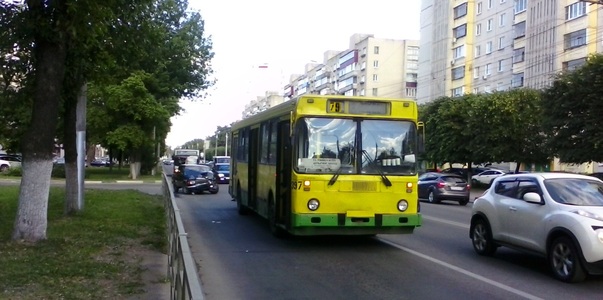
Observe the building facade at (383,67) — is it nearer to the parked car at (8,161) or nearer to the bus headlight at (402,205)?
the parked car at (8,161)

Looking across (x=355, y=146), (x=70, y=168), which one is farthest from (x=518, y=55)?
(x=355, y=146)

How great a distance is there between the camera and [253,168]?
16328mm

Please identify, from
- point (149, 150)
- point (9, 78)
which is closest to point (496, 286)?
point (9, 78)

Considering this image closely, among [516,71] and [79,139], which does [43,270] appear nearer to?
[79,139]

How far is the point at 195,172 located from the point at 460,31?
49378mm

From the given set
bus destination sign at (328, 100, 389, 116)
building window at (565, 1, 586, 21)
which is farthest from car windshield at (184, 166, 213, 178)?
building window at (565, 1, 586, 21)

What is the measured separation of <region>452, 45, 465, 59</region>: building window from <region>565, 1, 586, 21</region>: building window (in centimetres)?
1868

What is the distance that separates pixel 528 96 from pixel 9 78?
36547 mm

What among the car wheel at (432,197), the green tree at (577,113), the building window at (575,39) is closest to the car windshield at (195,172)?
the car wheel at (432,197)

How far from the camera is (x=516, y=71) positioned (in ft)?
201

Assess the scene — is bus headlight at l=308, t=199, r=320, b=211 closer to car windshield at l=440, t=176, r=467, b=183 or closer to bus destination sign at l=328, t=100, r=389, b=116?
bus destination sign at l=328, t=100, r=389, b=116

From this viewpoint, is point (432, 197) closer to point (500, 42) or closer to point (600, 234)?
point (600, 234)

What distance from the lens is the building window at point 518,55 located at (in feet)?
197

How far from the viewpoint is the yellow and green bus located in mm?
11633
